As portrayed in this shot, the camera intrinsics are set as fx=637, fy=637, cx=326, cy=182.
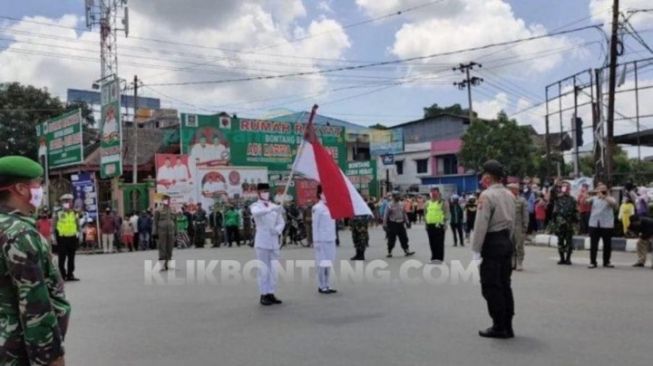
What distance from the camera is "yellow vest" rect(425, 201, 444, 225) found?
15.2 meters

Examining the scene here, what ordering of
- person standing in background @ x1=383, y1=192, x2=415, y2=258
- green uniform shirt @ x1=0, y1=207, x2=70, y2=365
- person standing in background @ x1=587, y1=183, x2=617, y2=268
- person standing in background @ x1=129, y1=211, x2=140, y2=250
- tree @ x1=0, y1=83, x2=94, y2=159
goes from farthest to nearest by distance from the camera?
tree @ x1=0, y1=83, x2=94, y2=159, person standing in background @ x1=129, y1=211, x2=140, y2=250, person standing in background @ x1=383, y1=192, x2=415, y2=258, person standing in background @ x1=587, y1=183, x2=617, y2=268, green uniform shirt @ x1=0, y1=207, x2=70, y2=365

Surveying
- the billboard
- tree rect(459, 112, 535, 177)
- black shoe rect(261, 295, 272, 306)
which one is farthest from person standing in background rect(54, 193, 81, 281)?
tree rect(459, 112, 535, 177)

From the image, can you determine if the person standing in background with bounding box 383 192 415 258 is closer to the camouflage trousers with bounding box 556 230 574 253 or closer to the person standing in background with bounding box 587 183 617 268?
the camouflage trousers with bounding box 556 230 574 253

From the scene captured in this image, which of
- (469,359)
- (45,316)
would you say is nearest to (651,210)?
(469,359)

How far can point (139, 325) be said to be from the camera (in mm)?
8070

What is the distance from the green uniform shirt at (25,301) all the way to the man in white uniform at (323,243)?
7.59 m

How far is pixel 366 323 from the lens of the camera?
771cm

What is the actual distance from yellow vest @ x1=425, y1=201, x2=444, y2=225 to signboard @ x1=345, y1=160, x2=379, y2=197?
73.3 ft

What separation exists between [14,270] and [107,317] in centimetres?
645

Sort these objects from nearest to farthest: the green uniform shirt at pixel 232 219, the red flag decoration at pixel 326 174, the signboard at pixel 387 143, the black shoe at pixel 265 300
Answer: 1. the black shoe at pixel 265 300
2. the red flag decoration at pixel 326 174
3. the green uniform shirt at pixel 232 219
4. the signboard at pixel 387 143

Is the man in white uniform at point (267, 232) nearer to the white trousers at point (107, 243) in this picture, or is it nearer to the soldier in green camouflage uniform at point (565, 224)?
the soldier in green camouflage uniform at point (565, 224)

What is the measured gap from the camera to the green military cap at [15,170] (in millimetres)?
2965

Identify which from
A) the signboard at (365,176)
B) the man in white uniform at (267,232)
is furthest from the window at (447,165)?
the man in white uniform at (267,232)

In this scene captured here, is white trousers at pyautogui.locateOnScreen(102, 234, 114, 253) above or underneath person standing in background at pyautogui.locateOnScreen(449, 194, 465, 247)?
underneath
